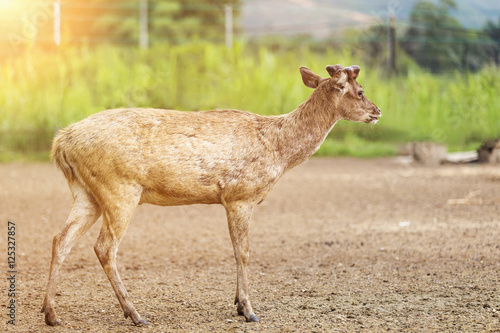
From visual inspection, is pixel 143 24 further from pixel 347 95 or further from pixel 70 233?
pixel 70 233

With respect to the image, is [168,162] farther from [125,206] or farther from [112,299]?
[112,299]

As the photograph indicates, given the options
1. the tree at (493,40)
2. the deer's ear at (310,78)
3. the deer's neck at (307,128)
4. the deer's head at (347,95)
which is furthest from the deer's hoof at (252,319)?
the tree at (493,40)

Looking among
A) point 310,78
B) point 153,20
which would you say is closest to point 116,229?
point 310,78

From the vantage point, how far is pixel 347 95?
5.37 m

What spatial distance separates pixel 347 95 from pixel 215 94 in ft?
36.0

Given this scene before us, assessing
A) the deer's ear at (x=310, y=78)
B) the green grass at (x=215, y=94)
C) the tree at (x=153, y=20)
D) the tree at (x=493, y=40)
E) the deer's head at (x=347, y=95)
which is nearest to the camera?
the deer's head at (x=347, y=95)

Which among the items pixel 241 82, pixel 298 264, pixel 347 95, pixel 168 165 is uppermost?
pixel 347 95

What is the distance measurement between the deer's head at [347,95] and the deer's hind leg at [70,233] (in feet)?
5.90

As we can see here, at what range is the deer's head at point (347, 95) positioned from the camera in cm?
532

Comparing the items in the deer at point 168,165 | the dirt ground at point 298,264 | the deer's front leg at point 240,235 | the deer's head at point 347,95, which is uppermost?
the deer's head at point 347,95

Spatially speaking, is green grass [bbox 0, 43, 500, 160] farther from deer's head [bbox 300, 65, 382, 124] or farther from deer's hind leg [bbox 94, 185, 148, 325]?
deer's hind leg [bbox 94, 185, 148, 325]

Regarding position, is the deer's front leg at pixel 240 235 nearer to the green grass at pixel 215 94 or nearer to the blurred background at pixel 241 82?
the blurred background at pixel 241 82

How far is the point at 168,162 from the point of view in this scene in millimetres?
4906

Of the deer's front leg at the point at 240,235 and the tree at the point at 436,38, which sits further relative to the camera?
the tree at the point at 436,38
